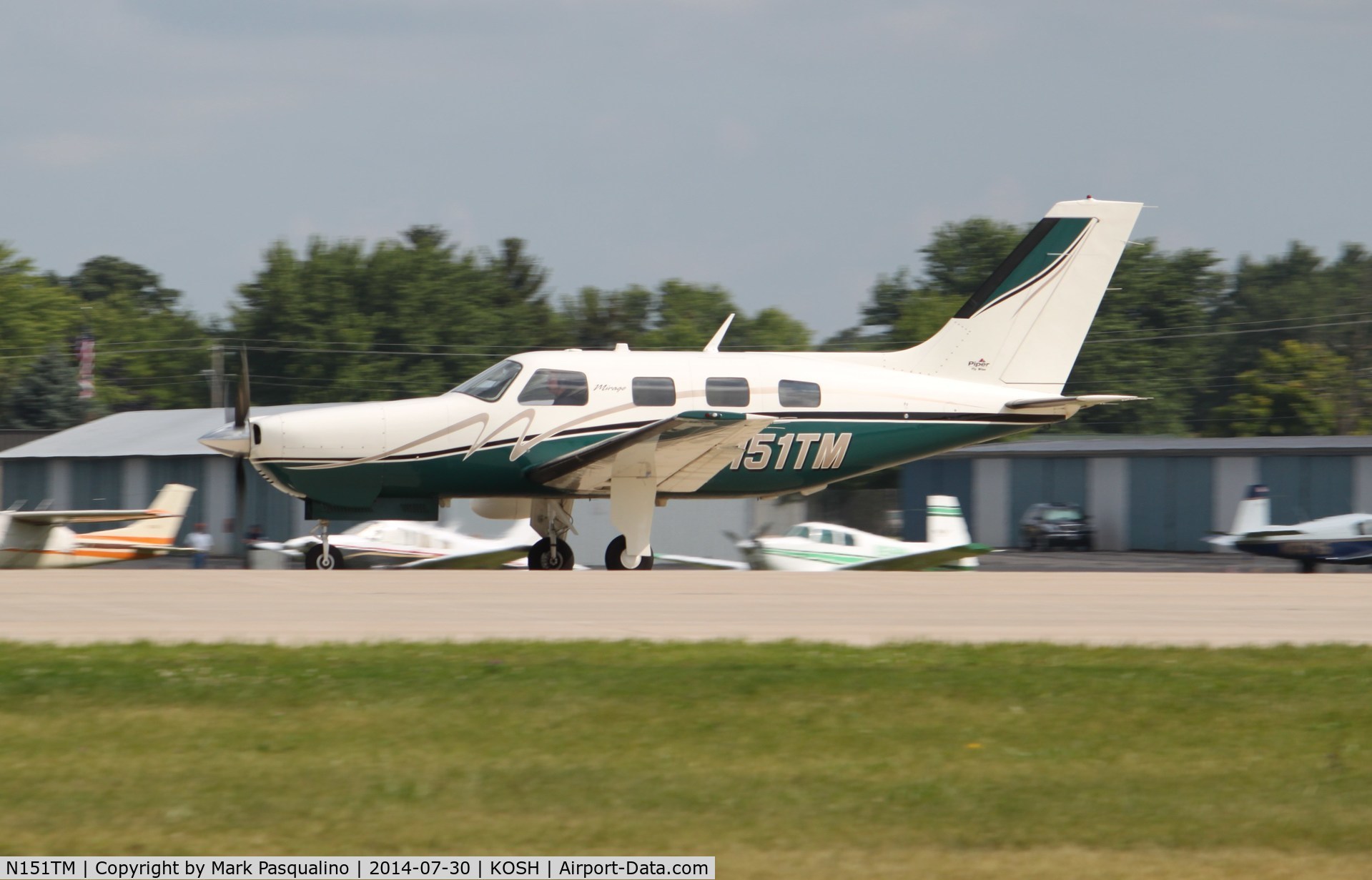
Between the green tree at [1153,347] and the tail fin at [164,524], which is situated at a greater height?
the green tree at [1153,347]

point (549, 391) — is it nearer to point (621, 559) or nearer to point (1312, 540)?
point (621, 559)

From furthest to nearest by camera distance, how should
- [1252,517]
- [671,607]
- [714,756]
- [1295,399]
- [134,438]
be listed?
[1295,399]
[134,438]
[1252,517]
[671,607]
[714,756]

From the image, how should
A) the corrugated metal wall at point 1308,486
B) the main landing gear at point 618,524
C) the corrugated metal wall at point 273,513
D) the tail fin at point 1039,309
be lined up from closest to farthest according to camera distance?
the main landing gear at point 618,524 → the tail fin at point 1039,309 → the corrugated metal wall at point 1308,486 → the corrugated metal wall at point 273,513

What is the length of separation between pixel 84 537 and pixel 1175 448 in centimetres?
2945

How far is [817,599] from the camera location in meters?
13.3

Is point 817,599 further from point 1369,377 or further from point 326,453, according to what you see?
point 1369,377

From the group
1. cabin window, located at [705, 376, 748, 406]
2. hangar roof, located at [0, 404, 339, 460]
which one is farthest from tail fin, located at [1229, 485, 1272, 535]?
hangar roof, located at [0, 404, 339, 460]

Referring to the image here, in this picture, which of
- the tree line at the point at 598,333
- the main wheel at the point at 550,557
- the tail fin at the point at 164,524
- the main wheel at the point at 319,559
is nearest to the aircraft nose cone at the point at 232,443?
the main wheel at the point at 319,559

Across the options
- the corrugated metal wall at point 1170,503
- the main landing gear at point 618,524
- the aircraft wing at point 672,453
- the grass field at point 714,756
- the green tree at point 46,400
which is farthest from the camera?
the green tree at point 46,400

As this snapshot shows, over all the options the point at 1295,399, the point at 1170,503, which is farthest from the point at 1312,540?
the point at 1295,399

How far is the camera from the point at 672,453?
1672cm

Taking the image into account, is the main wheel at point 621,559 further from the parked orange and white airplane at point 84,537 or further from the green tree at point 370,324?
the green tree at point 370,324

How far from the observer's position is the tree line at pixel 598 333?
7494 centimetres

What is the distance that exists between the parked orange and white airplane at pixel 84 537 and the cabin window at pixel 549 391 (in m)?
9.38
